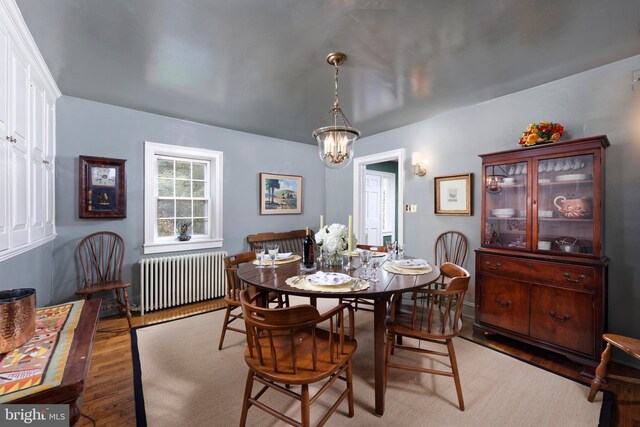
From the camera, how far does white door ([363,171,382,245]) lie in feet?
19.3

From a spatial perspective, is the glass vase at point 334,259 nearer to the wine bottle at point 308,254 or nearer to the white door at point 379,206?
the wine bottle at point 308,254

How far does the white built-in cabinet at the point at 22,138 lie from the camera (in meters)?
1.66

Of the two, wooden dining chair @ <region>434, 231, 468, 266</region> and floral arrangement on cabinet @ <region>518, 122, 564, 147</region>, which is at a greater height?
floral arrangement on cabinet @ <region>518, 122, 564, 147</region>

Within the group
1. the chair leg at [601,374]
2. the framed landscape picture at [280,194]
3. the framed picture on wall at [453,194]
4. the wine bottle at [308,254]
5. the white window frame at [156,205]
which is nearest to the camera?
the chair leg at [601,374]

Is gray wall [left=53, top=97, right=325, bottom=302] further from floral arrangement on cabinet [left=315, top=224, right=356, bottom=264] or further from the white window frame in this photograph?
floral arrangement on cabinet [left=315, top=224, right=356, bottom=264]

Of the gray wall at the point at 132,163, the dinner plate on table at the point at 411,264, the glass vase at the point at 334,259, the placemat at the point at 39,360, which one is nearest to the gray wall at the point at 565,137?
the dinner plate on table at the point at 411,264

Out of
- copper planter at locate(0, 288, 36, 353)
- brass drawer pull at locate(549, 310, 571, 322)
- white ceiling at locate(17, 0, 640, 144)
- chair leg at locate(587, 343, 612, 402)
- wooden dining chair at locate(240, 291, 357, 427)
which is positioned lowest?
chair leg at locate(587, 343, 612, 402)

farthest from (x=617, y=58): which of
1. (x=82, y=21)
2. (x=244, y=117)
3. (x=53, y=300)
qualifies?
(x=53, y=300)

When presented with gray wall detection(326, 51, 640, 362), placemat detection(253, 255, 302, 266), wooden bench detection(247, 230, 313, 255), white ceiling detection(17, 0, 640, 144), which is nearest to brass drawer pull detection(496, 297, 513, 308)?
gray wall detection(326, 51, 640, 362)

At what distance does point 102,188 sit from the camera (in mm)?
3260

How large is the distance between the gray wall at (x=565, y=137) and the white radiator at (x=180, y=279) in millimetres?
2833

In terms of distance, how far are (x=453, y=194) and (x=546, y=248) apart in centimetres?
123

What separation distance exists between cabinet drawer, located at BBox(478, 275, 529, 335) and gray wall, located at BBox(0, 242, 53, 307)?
376 cm

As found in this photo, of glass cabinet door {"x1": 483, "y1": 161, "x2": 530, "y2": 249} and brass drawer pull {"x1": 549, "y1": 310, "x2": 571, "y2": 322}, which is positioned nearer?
brass drawer pull {"x1": 549, "y1": 310, "x2": 571, "y2": 322}
